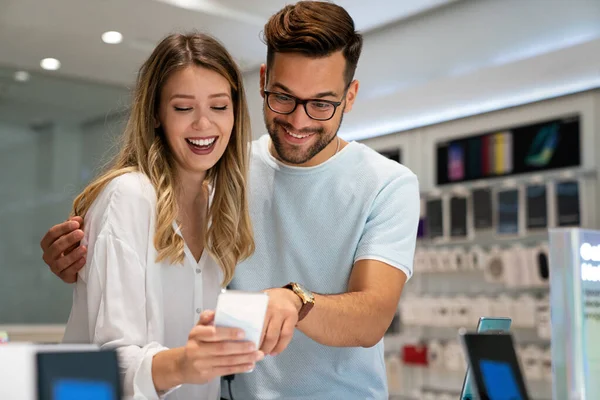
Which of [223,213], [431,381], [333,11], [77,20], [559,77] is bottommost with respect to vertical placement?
[431,381]

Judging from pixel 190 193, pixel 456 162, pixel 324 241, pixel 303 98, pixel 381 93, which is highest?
pixel 381 93

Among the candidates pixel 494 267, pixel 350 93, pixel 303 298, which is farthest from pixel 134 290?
pixel 494 267

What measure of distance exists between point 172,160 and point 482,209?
4262 millimetres

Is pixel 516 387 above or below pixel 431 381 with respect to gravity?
above

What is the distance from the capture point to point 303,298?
1.46m

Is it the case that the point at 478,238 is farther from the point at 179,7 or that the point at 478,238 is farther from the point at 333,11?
the point at 333,11

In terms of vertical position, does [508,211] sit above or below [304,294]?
above

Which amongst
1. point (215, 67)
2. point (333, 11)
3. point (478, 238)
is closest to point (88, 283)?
point (215, 67)

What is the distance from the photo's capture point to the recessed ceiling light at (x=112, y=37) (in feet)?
20.9

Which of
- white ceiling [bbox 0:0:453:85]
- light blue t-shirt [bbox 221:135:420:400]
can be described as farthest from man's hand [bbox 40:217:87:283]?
white ceiling [bbox 0:0:453:85]

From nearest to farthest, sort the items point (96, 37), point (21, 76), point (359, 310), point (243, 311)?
point (243, 311), point (359, 310), point (96, 37), point (21, 76)

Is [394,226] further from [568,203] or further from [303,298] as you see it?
[568,203]

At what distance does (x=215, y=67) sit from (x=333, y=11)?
51 cm

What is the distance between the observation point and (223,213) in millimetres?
1812
